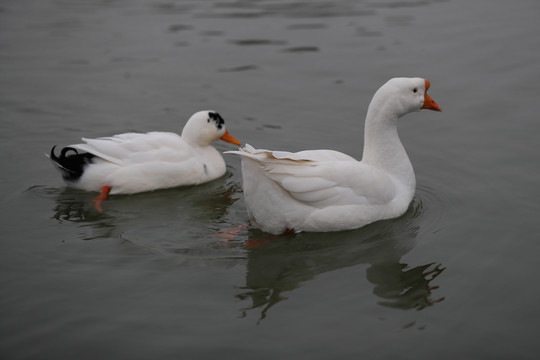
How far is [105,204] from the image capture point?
285 inches

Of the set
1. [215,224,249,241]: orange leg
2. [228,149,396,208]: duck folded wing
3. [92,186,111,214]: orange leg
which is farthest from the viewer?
[92,186,111,214]: orange leg

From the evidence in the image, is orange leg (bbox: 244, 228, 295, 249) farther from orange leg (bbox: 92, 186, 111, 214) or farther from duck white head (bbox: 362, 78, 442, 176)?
orange leg (bbox: 92, 186, 111, 214)

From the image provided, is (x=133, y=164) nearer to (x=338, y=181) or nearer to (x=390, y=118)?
(x=338, y=181)

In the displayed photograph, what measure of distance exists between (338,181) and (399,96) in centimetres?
112

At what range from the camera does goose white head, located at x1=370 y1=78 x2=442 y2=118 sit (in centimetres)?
660

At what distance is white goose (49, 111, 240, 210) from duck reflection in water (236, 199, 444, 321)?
1586 mm

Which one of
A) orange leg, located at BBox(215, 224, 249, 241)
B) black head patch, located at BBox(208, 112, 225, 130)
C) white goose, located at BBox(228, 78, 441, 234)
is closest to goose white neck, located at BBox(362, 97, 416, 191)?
white goose, located at BBox(228, 78, 441, 234)

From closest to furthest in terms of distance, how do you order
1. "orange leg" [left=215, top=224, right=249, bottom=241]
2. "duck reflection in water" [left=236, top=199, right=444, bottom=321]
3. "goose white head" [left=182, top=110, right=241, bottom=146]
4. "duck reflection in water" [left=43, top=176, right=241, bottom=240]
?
"duck reflection in water" [left=236, top=199, right=444, bottom=321]
"orange leg" [left=215, top=224, right=249, bottom=241]
"duck reflection in water" [left=43, top=176, right=241, bottom=240]
"goose white head" [left=182, top=110, right=241, bottom=146]

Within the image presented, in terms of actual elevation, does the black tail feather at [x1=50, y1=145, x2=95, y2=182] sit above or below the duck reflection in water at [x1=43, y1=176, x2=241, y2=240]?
above

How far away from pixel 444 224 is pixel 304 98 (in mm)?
4005

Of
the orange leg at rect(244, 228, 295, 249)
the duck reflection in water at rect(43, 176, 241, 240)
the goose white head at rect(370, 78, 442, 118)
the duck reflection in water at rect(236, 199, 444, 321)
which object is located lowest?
the duck reflection in water at rect(236, 199, 444, 321)

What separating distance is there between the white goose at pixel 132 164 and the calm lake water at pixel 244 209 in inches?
6.8

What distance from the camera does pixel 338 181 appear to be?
627cm

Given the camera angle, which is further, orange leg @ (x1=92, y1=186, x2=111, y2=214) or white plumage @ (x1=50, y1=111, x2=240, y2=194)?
white plumage @ (x1=50, y1=111, x2=240, y2=194)
